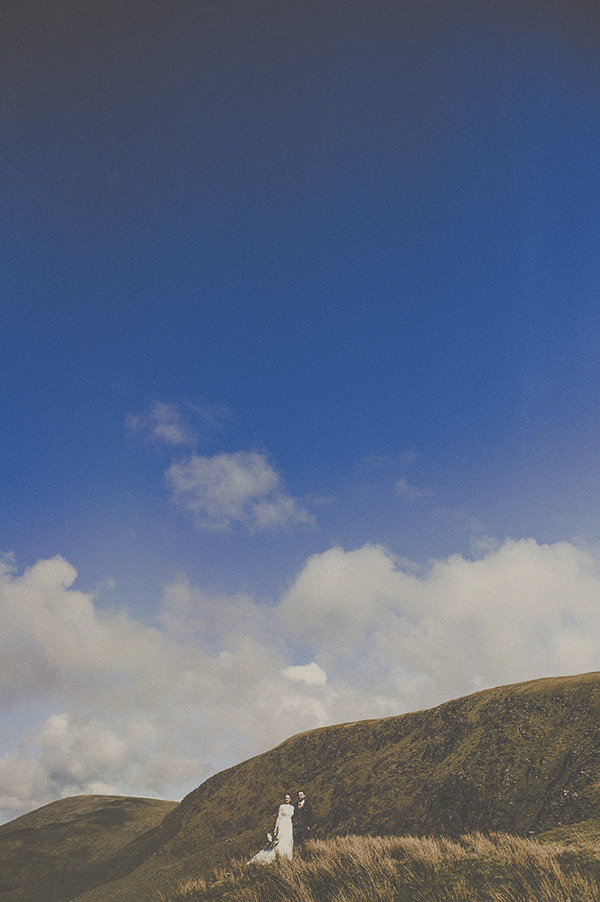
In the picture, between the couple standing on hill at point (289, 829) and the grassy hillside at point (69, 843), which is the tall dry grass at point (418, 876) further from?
the grassy hillside at point (69, 843)

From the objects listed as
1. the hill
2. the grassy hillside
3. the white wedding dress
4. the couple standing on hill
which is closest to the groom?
the couple standing on hill

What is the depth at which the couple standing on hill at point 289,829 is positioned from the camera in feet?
48.2

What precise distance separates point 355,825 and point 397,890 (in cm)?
5615

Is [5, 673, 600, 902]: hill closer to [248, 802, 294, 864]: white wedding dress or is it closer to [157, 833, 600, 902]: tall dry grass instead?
[248, 802, 294, 864]: white wedding dress

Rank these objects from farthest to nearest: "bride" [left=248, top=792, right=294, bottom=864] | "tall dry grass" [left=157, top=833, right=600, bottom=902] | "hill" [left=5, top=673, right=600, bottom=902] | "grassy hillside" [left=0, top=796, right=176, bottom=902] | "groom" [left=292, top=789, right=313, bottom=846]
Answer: "grassy hillside" [left=0, top=796, right=176, bottom=902] < "hill" [left=5, top=673, right=600, bottom=902] < "groom" [left=292, top=789, right=313, bottom=846] < "bride" [left=248, top=792, right=294, bottom=864] < "tall dry grass" [left=157, top=833, right=600, bottom=902]

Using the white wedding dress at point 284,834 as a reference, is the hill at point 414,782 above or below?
below

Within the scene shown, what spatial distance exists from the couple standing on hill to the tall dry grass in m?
3.06

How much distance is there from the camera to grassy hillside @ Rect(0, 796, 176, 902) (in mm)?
81719

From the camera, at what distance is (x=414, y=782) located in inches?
2156

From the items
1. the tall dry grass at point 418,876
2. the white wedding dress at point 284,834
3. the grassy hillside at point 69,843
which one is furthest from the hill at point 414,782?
the tall dry grass at point 418,876

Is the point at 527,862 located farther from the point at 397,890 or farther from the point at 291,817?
the point at 291,817

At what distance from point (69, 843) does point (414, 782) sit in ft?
276

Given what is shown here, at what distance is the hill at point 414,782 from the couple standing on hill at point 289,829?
2892 centimetres

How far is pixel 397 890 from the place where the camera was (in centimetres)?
845
